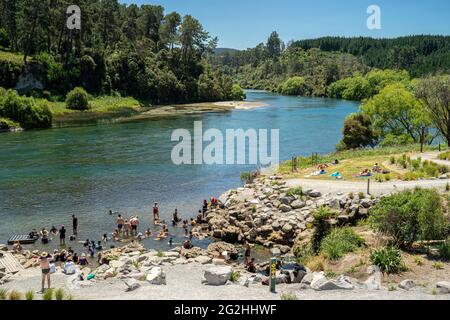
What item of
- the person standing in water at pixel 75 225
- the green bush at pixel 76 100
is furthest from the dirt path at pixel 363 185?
the green bush at pixel 76 100

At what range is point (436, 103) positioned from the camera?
5778 cm

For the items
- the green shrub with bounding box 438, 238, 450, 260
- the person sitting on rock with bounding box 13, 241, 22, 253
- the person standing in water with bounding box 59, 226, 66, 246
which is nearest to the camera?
the green shrub with bounding box 438, 238, 450, 260

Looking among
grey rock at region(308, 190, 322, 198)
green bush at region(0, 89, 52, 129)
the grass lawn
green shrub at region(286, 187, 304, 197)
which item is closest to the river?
green bush at region(0, 89, 52, 129)

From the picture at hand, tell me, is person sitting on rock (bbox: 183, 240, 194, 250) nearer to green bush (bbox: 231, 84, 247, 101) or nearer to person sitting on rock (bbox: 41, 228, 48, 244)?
person sitting on rock (bbox: 41, 228, 48, 244)

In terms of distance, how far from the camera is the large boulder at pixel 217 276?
74.2 feet

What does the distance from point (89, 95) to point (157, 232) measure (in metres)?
91.1

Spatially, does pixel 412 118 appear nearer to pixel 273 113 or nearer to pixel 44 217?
pixel 44 217

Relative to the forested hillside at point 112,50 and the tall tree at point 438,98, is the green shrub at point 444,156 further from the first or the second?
the forested hillside at point 112,50

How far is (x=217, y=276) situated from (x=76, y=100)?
95.4 m

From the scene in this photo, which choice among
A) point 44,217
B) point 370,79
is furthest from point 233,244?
point 370,79

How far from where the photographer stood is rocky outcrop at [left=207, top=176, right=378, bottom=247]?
113ft

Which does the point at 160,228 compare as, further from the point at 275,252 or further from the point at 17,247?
the point at 17,247

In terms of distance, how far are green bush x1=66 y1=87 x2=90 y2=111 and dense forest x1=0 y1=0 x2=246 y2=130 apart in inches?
170

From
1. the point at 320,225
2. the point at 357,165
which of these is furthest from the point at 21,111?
the point at 320,225
